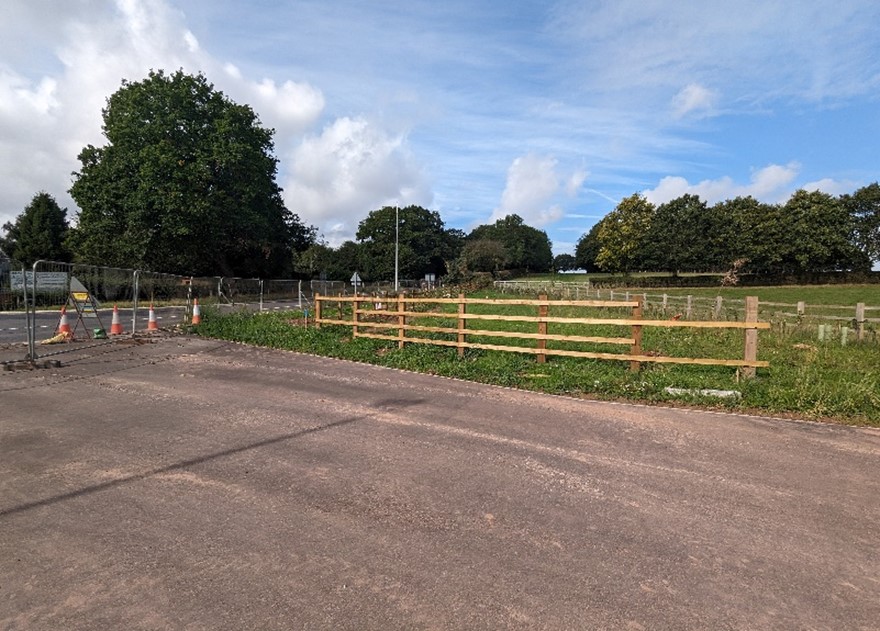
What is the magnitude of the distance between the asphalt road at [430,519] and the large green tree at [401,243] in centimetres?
7477

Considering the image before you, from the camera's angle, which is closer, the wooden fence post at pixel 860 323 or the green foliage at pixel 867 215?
the wooden fence post at pixel 860 323

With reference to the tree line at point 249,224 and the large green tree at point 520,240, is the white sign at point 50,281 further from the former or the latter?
the large green tree at point 520,240

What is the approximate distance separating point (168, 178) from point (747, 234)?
62.6 meters

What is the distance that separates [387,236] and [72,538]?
3199 inches

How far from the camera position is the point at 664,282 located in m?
62.8

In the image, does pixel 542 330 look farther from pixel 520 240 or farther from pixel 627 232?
pixel 520 240

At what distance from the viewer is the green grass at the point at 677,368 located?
7.02 m

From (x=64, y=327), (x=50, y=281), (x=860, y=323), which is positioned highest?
(x=50, y=281)

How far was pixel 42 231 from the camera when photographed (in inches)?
2037

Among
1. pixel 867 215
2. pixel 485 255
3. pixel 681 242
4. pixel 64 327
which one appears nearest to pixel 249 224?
pixel 64 327

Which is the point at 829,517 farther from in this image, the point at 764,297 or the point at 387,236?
the point at 387,236

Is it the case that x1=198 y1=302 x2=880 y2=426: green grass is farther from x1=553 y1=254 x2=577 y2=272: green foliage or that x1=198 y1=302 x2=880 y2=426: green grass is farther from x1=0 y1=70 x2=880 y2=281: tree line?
x1=553 y1=254 x2=577 y2=272: green foliage

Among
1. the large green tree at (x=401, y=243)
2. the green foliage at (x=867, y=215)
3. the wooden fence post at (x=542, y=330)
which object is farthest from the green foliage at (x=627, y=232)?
the wooden fence post at (x=542, y=330)

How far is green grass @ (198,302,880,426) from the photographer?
7.02 metres
